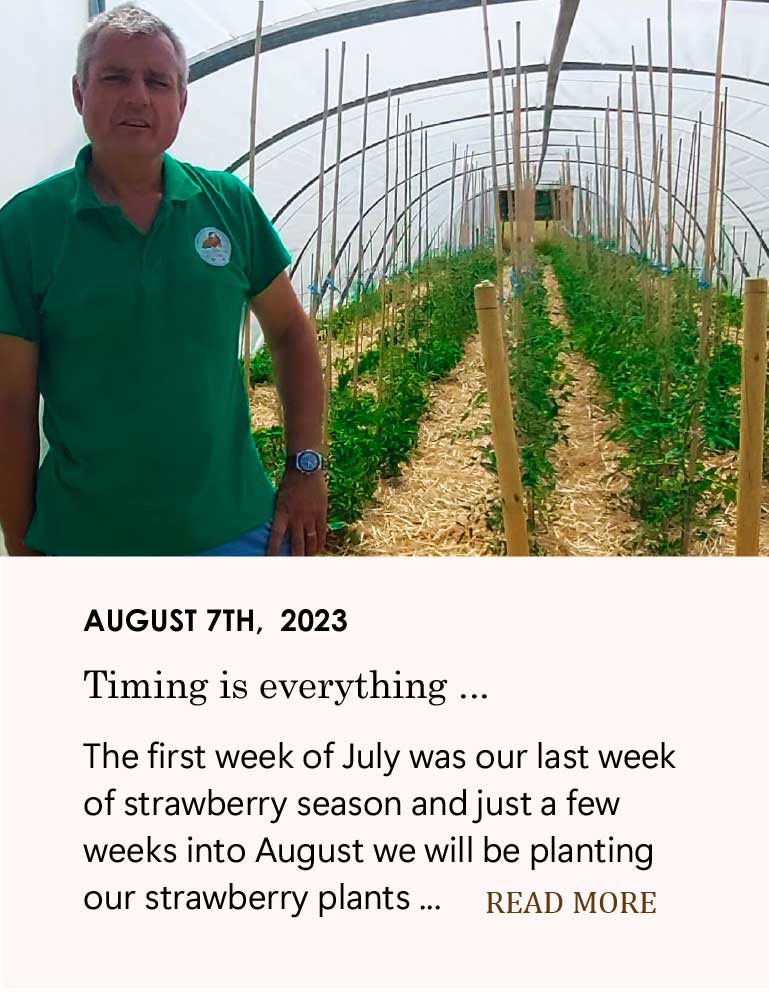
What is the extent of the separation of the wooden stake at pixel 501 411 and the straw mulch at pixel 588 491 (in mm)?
1065

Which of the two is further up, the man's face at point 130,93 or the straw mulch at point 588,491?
the man's face at point 130,93

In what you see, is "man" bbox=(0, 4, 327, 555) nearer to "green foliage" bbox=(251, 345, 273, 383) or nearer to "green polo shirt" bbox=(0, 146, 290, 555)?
"green polo shirt" bbox=(0, 146, 290, 555)

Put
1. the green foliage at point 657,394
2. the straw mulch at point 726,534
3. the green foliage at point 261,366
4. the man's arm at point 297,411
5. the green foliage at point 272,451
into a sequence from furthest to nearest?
the green foliage at point 261,366 < the green foliage at point 272,451 < the straw mulch at point 726,534 < the green foliage at point 657,394 < the man's arm at point 297,411

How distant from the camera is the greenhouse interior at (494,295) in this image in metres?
2.93

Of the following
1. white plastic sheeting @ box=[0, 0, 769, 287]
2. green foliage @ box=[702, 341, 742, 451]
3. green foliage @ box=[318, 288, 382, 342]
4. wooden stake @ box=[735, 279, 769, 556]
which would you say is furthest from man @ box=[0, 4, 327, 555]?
green foliage @ box=[318, 288, 382, 342]

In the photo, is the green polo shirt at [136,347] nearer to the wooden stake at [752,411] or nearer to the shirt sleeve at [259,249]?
the shirt sleeve at [259,249]

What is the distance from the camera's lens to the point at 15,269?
1.26m

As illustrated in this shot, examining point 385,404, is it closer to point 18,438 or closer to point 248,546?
point 248,546

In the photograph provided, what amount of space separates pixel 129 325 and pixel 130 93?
1.07 ft

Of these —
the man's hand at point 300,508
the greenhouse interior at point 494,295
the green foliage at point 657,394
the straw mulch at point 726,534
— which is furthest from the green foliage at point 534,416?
the man's hand at point 300,508

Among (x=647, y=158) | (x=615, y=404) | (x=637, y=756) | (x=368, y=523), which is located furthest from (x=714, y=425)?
(x=647, y=158)

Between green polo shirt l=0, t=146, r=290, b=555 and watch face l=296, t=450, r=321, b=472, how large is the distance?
14cm

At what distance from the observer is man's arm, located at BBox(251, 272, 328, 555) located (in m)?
1.54

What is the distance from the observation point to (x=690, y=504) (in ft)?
9.62
